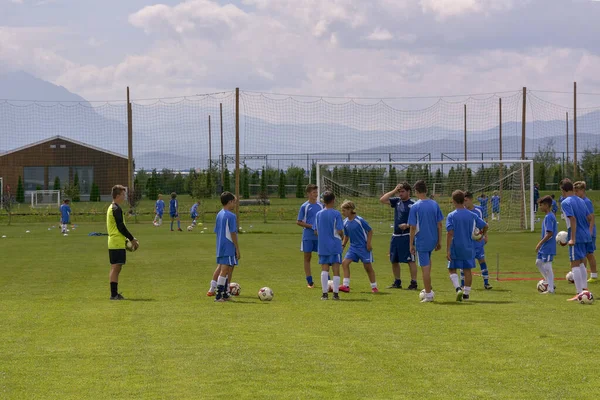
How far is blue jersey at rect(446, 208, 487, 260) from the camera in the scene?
14.0 metres

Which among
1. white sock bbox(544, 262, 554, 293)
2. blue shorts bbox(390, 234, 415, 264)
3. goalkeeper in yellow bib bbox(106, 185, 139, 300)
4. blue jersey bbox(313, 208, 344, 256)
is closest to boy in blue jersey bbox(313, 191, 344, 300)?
blue jersey bbox(313, 208, 344, 256)

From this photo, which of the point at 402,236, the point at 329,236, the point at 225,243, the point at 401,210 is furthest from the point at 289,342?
the point at 402,236

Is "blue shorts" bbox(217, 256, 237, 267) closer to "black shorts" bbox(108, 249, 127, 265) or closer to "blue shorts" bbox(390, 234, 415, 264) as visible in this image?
"black shorts" bbox(108, 249, 127, 265)

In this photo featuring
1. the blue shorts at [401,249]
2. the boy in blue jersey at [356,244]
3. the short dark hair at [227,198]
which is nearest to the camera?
the short dark hair at [227,198]

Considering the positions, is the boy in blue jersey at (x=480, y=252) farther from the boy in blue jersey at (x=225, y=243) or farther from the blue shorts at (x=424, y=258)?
the boy in blue jersey at (x=225, y=243)

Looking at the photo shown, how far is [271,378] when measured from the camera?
26.3 feet

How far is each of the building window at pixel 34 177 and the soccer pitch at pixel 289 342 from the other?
219 feet

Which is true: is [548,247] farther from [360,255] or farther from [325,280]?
[325,280]

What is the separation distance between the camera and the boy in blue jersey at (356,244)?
15305 mm

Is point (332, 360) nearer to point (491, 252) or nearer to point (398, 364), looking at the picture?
point (398, 364)

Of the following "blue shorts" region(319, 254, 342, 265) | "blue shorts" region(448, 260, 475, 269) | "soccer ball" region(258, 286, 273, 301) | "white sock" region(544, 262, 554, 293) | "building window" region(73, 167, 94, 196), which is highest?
"building window" region(73, 167, 94, 196)

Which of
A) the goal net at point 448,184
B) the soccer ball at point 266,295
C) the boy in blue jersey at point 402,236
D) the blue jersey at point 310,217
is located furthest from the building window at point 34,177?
the soccer ball at point 266,295

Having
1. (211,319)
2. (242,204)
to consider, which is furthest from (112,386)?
(242,204)

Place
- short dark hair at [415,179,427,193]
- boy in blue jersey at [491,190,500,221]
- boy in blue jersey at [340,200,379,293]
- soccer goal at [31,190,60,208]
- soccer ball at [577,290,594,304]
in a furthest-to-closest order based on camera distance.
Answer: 1. soccer goal at [31,190,60,208]
2. boy in blue jersey at [491,190,500,221]
3. boy in blue jersey at [340,200,379,293]
4. short dark hair at [415,179,427,193]
5. soccer ball at [577,290,594,304]
